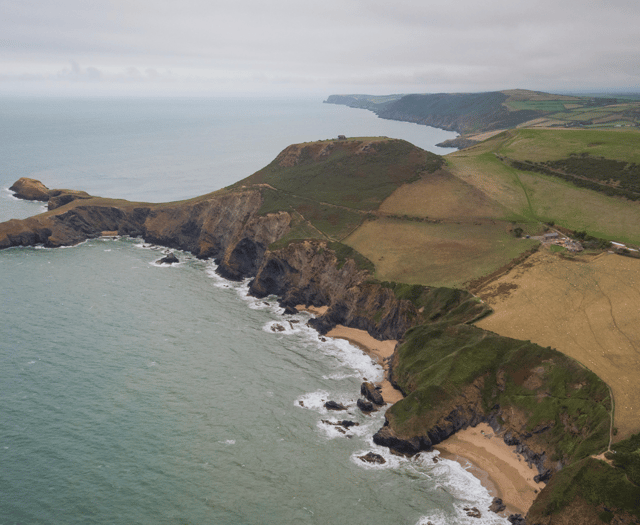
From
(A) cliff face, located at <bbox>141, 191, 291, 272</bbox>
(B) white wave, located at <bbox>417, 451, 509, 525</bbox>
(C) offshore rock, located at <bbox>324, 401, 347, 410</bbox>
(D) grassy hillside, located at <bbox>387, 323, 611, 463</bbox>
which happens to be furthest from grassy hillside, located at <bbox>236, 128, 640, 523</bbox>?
(C) offshore rock, located at <bbox>324, 401, 347, 410</bbox>

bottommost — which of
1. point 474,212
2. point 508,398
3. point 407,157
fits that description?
point 508,398

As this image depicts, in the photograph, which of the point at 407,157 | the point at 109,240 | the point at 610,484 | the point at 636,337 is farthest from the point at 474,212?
the point at 109,240

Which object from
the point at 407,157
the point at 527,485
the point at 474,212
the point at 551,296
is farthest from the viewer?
the point at 407,157

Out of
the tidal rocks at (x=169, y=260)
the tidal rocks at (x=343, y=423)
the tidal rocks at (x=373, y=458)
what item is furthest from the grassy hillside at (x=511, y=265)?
the tidal rocks at (x=169, y=260)

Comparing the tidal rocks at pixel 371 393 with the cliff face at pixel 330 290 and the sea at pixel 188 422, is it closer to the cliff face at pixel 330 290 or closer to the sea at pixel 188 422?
the sea at pixel 188 422

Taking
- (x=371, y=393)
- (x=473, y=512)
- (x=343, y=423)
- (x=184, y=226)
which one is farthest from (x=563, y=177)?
(x=184, y=226)

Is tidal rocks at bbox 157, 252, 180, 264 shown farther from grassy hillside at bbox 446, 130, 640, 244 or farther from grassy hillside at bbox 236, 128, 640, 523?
grassy hillside at bbox 446, 130, 640, 244

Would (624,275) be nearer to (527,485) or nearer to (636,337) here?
(636,337)
